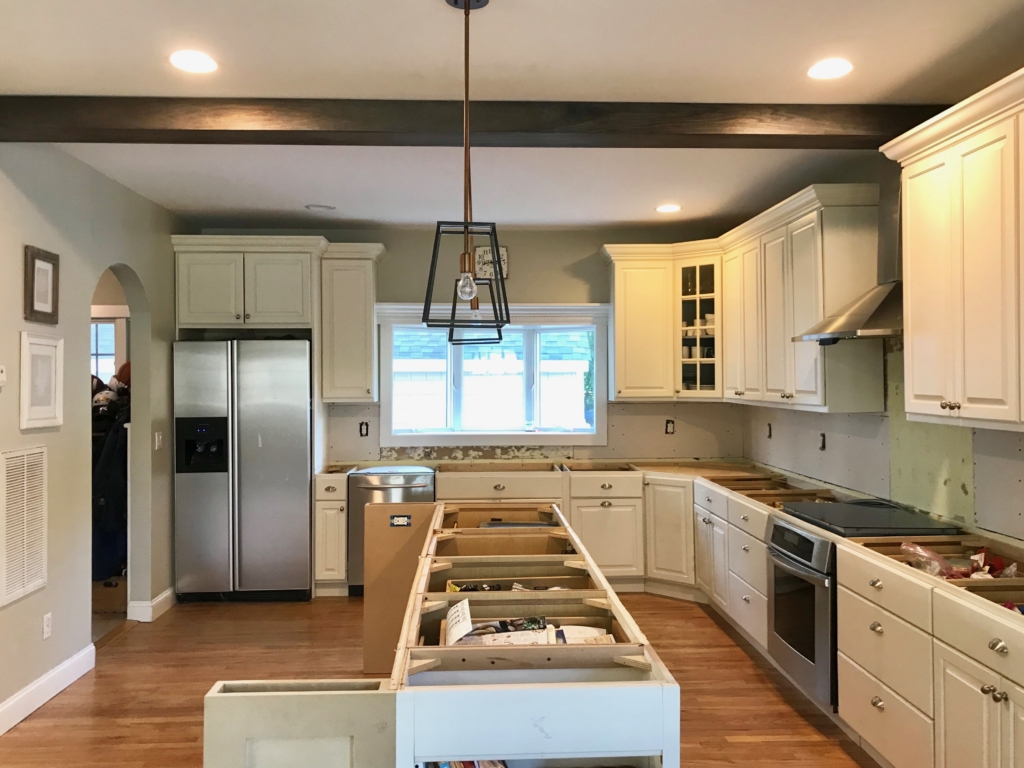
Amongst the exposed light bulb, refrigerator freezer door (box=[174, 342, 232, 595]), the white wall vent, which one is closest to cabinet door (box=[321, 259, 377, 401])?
refrigerator freezer door (box=[174, 342, 232, 595])

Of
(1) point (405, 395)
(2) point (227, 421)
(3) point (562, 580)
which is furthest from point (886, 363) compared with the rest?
(2) point (227, 421)

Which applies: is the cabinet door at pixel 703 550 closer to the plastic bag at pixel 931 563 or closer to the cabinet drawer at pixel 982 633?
the plastic bag at pixel 931 563

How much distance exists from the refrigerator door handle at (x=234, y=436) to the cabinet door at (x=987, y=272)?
400cm

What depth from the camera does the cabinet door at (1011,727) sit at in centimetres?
180

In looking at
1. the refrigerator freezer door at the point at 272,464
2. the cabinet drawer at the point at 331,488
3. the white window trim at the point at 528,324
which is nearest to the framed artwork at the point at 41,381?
the refrigerator freezer door at the point at 272,464

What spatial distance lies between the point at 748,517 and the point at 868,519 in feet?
2.49

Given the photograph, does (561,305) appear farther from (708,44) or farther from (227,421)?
(708,44)

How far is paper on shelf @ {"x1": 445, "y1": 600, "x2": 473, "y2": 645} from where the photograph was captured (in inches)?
64.5

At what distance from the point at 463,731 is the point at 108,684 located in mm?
2912

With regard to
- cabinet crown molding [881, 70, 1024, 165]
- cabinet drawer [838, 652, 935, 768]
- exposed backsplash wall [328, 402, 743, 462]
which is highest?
cabinet crown molding [881, 70, 1024, 165]

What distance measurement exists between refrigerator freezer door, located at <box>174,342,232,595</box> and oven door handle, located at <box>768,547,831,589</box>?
337cm

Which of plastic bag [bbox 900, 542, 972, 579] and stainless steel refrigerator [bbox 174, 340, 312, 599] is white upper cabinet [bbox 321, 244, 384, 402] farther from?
plastic bag [bbox 900, 542, 972, 579]

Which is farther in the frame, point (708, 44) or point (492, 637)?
point (708, 44)

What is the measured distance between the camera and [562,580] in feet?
7.10
